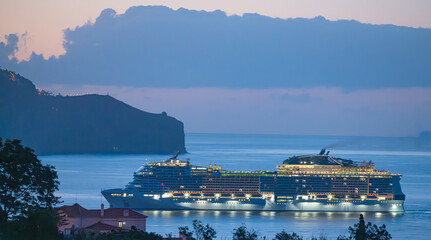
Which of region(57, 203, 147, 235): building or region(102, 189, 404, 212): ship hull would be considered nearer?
region(57, 203, 147, 235): building

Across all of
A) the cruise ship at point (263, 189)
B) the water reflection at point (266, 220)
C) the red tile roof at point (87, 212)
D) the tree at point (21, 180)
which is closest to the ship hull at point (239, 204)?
the cruise ship at point (263, 189)

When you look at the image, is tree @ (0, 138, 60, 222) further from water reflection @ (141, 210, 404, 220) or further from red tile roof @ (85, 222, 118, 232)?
water reflection @ (141, 210, 404, 220)

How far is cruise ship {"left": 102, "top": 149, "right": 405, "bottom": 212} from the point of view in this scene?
64.9 m

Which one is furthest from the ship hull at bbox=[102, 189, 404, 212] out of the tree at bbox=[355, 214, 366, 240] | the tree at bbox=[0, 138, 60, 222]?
the tree at bbox=[0, 138, 60, 222]

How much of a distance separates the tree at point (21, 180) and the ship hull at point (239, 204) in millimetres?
36697

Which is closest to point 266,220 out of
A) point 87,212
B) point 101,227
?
point 87,212

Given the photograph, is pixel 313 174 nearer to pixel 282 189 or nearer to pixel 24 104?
pixel 282 189

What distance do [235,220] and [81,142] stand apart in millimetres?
142153

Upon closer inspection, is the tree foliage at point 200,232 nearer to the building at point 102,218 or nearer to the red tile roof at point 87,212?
the building at point 102,218

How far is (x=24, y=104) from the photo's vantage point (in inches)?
7505

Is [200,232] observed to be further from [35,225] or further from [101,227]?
[35,225]

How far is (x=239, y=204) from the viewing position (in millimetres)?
65250

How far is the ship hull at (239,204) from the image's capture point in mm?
63938

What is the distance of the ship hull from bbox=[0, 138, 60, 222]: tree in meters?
36.7
